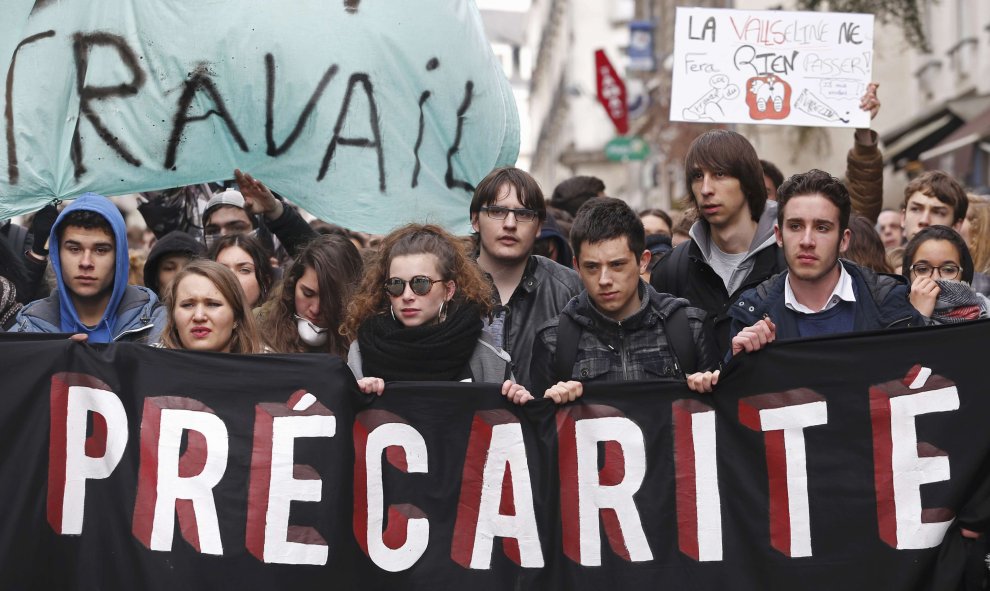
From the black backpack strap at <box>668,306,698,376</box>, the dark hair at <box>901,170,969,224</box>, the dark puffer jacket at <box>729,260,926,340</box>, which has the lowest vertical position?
the black backpack strap at <box>668,306,698,376</box>

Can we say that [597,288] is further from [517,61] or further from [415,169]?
[517,61]

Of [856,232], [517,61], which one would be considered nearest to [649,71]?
[856,232]

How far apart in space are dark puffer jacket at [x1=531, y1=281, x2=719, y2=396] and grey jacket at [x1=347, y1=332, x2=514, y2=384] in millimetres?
163

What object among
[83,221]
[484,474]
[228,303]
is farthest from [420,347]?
[83,221]

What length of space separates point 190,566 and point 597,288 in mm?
1604

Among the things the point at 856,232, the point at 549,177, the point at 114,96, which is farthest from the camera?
the point at 549,177

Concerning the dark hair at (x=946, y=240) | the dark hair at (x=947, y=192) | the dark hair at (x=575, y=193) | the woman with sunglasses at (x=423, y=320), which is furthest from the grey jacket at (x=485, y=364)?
the dark hair at (x=575, y=193)

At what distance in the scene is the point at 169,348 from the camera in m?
4.83

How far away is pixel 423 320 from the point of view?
4.85 m

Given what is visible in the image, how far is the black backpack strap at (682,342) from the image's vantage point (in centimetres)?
473

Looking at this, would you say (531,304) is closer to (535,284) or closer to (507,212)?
(535,284)

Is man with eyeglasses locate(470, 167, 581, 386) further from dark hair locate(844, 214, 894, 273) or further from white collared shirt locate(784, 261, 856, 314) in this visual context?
Answer: dark hair locate(844, 214, 894, 273)

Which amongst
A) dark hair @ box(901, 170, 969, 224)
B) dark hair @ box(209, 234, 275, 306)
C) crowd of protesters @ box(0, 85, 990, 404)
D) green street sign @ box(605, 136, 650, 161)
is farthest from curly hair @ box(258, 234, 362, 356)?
green street sign @ box(605, 136, 650, 161)

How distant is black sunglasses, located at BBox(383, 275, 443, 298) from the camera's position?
15.9 ft
